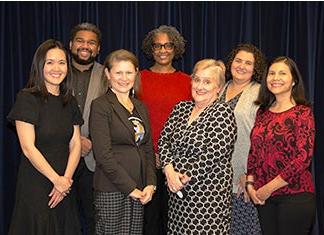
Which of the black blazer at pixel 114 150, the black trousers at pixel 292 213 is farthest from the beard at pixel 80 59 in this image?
the black trousers at pixel 292 213

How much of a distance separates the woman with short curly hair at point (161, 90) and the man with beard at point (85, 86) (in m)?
0.41

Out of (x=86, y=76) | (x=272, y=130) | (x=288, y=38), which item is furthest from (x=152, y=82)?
(x=288, y=38)

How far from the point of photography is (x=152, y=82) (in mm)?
3432

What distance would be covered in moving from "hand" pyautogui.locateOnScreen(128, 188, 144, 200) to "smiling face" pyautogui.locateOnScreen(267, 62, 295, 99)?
3.60 ft

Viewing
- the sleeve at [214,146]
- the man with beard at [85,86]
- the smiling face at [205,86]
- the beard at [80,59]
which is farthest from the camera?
the beard at [80,59]

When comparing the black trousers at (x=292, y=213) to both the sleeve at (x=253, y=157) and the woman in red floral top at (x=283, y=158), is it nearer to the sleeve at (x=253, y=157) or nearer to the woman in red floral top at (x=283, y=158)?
the woman in red floral top at (x=283, y=158)

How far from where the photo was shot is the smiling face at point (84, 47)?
3.40 metres

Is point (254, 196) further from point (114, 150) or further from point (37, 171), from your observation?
point (37, 171)

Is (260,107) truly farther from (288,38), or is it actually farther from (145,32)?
(145,32)

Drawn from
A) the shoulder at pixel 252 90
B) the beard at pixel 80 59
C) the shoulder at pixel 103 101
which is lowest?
the shoulder at pixel 103 101

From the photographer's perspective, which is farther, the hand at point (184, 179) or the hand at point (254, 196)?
the hand at point (254, 196)

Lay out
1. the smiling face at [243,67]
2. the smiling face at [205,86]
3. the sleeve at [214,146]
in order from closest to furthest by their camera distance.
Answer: the sleeve at [214,146] → the smiling face at [205,86] → the smiling face at [243,67]

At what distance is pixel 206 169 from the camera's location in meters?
2.46

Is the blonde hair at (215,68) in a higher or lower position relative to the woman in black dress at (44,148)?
higher
